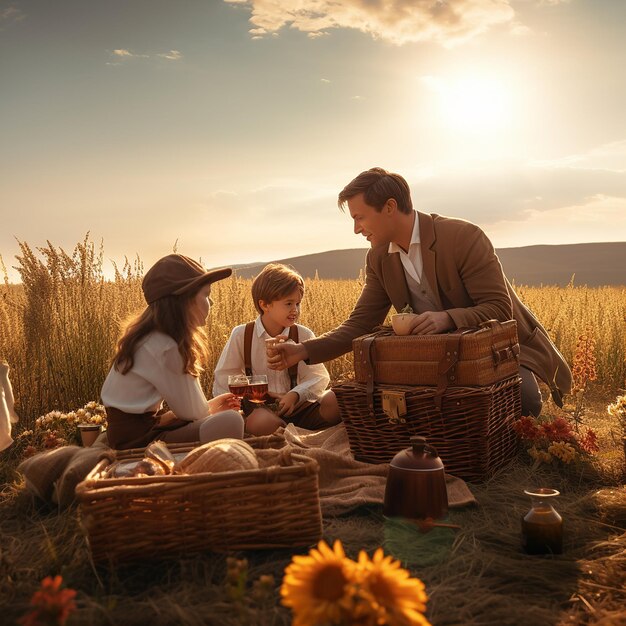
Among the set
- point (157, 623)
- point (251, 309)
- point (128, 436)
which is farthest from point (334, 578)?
point (251, 309)

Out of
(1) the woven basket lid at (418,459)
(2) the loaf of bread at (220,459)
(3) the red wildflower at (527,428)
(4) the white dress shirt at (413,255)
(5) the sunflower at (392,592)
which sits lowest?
(3) the red wildflower at (527,428)

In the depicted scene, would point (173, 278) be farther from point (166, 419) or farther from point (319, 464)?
point (319, 464)

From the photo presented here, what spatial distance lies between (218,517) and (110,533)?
368 mm

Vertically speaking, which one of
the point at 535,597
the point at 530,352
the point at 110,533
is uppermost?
the point at 530,352

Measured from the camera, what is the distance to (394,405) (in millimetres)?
3297

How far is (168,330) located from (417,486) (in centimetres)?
150

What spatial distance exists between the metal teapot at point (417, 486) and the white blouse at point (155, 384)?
3.94 ft

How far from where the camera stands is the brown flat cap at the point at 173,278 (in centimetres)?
338

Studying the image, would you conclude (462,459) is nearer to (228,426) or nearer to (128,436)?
(228,426)

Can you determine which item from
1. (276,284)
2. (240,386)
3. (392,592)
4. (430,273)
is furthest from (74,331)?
(392,592)

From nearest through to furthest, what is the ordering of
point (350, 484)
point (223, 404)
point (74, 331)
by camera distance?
point (350, 484), point (223, 404), point (74, 331)

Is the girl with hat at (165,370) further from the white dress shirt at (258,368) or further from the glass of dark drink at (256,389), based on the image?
the white dress shirt at (258,368)

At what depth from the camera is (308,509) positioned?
2.28 meters

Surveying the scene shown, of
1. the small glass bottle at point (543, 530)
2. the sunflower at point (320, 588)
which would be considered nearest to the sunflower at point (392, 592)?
the sunflower at point (320, 588)
